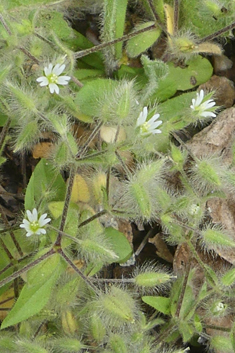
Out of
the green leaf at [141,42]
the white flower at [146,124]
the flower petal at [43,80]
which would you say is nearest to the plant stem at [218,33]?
the green leaf at [141,42]

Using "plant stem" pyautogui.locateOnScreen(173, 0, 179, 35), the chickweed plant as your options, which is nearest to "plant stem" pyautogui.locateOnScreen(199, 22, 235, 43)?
the chickweed plant

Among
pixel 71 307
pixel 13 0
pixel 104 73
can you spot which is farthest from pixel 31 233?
pixel 13 0

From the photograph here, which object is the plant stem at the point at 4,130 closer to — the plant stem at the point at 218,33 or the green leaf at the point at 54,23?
the green leaf at the point at 54,23

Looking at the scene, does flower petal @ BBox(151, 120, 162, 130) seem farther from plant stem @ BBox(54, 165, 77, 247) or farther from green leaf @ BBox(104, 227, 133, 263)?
green leaf @ BBox(104, 227, 133, 263)

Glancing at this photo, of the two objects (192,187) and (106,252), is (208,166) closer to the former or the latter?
(192,187)

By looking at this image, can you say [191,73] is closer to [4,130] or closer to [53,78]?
[53,78]

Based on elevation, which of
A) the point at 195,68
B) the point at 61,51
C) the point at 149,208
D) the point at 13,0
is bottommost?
the point at 149,208
